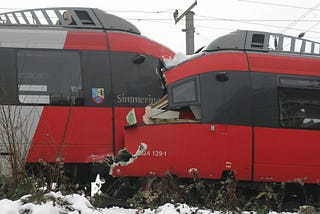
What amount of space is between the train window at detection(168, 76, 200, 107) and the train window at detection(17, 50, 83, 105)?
5.15ft

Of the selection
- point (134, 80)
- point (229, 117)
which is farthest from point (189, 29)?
point (229, 117)

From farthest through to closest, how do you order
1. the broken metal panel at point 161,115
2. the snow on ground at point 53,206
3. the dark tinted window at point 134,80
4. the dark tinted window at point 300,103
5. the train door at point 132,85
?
the dark tinted window at point 134,80 < the train door at point 132,85 < the broken metal panel at point 161,115 < the dark tinted window at point 300,103 < the snow on ground at point 53,206

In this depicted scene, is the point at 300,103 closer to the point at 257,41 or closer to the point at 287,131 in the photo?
the point at 287,131

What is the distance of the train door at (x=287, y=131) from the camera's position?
25.1ft

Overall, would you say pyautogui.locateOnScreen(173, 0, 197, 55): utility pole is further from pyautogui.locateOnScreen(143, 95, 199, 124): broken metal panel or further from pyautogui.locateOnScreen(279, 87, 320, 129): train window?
pyautogui.locateOnScreen(279, 87, 320, 129): train window

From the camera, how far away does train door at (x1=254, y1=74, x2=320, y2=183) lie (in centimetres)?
764

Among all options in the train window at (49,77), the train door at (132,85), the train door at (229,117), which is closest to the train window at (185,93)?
the train door at (229,117)

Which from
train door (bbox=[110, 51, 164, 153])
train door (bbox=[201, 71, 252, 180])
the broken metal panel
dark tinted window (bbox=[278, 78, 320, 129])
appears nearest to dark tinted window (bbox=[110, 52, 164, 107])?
train door (bbox=[110, 51, 164, 153])

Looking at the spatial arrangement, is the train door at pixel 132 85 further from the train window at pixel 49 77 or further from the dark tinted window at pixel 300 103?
the dark tinted window at pixel 300 103

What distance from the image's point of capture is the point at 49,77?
26.0 feet

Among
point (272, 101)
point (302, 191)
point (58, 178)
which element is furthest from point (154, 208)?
point (302, 191)

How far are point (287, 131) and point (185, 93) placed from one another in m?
1.77

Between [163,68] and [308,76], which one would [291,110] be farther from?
[163,68]

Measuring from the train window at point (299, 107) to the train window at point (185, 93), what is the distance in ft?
4.62
